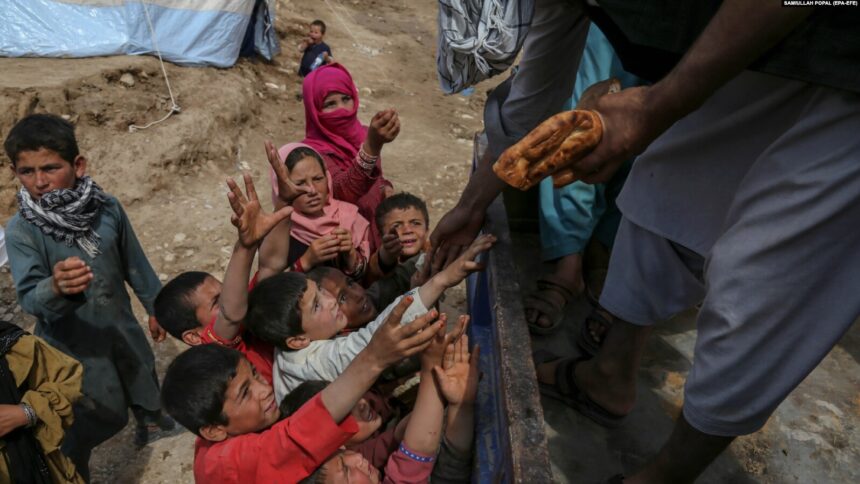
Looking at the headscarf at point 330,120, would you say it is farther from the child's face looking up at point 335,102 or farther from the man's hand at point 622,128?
the man's hand at point 622,128

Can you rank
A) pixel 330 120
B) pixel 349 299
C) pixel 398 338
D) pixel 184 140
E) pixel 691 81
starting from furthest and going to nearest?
pixel 184 140
pixel 330 120
pixel 349 299
pixel 398 338
pixel 691 81

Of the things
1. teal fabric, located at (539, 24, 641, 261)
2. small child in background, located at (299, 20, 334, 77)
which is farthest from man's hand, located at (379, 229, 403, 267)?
small child in background, located at (299, 20, 334, 77)

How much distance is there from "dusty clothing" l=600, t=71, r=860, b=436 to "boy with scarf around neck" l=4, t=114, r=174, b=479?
181 centimetres

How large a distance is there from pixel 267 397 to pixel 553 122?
1.18 metres

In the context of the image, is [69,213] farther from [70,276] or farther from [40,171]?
[70,276]

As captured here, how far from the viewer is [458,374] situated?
1.57m

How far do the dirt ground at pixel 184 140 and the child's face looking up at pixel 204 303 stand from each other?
98 cm

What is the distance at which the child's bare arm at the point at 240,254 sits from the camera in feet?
5.70

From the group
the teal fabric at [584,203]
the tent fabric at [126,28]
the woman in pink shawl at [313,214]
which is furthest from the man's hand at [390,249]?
the tent fabric at [126,28]

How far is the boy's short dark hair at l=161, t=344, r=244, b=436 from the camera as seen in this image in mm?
1489

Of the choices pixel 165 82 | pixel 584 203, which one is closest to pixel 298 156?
pixel 584 203

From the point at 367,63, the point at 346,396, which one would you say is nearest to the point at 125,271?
the point at 346,396

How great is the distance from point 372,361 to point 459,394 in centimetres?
30

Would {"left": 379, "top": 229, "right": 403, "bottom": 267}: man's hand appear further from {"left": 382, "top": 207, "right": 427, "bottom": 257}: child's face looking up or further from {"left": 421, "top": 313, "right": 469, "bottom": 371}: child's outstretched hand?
{"left": 421, "top": 313, "right": 469, "bottom": 371}: child's outstretched hand
